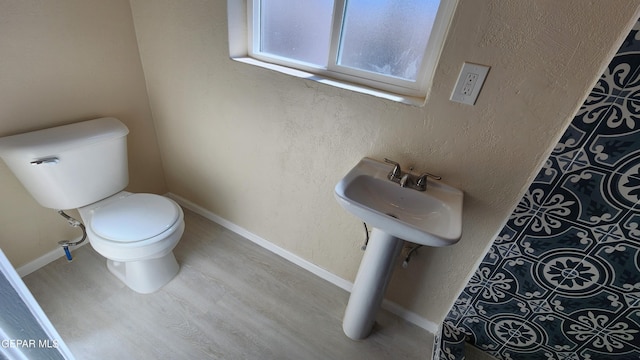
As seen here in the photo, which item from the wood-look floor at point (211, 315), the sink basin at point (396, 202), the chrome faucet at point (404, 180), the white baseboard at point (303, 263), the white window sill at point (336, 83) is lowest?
the wood-look floor at point (211, 315)

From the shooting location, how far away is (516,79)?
92cm

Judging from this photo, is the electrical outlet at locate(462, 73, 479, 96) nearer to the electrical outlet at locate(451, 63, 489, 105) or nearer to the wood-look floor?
the electrical outlet at locate(451, 63, 489, 105)

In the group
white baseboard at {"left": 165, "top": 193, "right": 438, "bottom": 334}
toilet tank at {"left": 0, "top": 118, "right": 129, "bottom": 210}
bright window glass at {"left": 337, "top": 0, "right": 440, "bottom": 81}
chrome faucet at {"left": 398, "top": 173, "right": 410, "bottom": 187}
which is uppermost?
bright window glass at {"left": 337, "top": 0, "right": 440, "bottom": 81}

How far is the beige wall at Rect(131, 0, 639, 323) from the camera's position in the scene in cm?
87

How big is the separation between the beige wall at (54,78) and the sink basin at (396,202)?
139cm

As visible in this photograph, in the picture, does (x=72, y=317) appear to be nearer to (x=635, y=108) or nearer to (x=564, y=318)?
(x=564, y=318)

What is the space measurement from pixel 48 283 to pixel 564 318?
2.41m

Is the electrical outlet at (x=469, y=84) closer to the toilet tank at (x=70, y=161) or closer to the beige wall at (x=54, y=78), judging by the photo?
the toilet tank at (x=70, y=161)

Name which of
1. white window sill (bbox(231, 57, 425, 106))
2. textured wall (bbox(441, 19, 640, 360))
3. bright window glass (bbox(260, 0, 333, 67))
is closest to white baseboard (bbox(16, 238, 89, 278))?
white window sill (bbox(231, 57, 425, 106))

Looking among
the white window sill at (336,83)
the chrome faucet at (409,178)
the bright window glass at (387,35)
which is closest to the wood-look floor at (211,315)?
the chrome faucet at (409,178)

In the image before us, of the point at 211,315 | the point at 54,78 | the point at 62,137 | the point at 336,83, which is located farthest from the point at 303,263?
the point at 54,78

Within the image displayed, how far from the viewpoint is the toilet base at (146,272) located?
1.44 metres

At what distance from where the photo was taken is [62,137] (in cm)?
131

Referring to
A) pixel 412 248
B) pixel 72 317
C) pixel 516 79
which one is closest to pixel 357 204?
pixel 412 248
